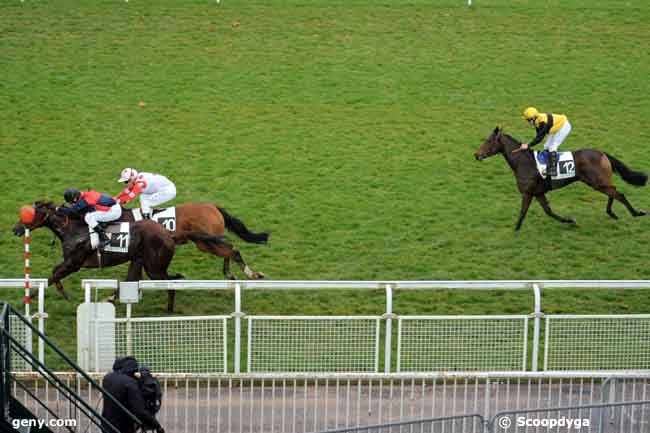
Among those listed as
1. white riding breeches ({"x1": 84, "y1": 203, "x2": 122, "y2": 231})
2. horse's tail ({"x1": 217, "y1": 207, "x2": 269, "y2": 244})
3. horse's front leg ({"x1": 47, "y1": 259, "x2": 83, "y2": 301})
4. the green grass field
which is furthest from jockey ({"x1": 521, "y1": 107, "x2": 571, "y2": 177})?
horse's front leg ({"x1": 47, "y1": 259, "x2": 83, "y2": 301})

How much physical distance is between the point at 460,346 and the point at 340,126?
9319mm

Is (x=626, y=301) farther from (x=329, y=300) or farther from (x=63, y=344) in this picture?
(x=63, y=344)

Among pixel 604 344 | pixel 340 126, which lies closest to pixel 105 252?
pixel 604 344

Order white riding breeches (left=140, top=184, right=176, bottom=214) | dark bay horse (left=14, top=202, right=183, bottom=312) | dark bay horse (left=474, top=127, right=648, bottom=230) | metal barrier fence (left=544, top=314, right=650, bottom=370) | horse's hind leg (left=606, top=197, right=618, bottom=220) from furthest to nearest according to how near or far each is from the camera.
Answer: horse's hind leg (left=606, top=197, right=618, bottom=220) < dark bay horse (left=474, top=127, right=648, bottom=230) < white riding breeches (left=140, top=184, right=176, bottom=214) < dark bay horse (left=14, top=202, right=183, bottom=312) < metal barrier fence (left=544, top=314, right=650, bottom=370)

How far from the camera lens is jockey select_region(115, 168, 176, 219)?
13.0m

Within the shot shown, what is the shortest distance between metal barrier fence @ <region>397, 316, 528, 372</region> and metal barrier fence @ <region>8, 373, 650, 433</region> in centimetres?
20

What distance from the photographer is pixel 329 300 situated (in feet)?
42.5

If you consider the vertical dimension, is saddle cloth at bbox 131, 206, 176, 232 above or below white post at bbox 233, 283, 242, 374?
above

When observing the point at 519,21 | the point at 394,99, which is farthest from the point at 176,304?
the point at 519,21

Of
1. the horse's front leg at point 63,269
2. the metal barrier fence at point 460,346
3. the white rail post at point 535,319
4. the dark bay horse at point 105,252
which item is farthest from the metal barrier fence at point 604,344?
the horse's front leg at point 63,269

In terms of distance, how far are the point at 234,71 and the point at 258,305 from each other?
401 inches

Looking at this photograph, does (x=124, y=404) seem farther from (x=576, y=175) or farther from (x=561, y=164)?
(x=576, y=175)

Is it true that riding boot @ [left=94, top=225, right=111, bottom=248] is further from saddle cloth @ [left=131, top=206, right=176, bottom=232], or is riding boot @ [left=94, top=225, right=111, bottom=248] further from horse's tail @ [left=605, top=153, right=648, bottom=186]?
horse's tail @ [left=605, top=153, right=648, bottom=186]

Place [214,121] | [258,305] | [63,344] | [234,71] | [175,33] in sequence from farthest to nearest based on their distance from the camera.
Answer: [175,33], [234,71], [214,121], [258,305], [63,344]
